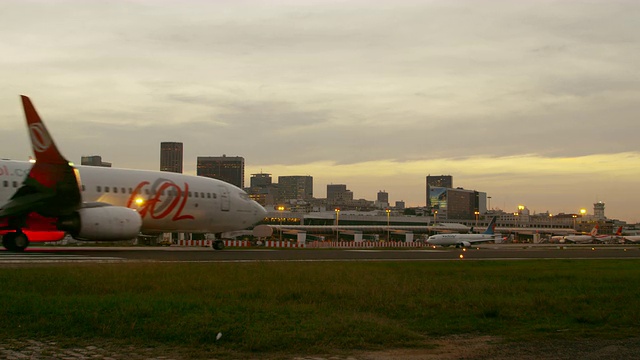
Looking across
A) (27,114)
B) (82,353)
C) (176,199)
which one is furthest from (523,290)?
(176,199)

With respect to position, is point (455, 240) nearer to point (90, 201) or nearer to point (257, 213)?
A: point (257, 213)

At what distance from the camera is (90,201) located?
102 feet

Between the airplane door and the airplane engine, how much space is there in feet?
31.7

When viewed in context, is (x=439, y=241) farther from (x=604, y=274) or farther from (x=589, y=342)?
(x=589, y=342)

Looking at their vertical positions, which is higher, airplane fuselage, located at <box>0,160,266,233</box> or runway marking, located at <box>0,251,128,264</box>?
airplane fuselage, located at <box>0,160,266,233</box>

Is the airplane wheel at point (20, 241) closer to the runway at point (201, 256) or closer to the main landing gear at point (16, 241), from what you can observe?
the main landing gear at point (16, 241)

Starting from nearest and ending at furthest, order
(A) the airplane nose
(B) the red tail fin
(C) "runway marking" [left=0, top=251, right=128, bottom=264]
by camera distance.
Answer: (C) "runway marking" [left=0, top=251, right=128, bottom=264] < (B) the red tail fin < (A) the airplane nose

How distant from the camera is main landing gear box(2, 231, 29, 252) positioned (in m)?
28.3

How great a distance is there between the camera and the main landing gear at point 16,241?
92.8 ft

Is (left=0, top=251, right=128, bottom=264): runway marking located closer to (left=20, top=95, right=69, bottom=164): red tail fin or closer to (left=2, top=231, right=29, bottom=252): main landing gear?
(left=20, top=95, right=69, bottom=164): red tail fin

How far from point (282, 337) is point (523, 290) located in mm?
8419

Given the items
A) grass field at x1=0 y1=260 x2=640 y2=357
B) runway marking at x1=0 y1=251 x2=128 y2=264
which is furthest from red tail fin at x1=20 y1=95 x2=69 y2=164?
grass field at x1=0 y1=260 x2=640 y2=357

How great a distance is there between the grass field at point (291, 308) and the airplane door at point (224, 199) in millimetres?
20104

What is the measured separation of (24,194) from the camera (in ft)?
90.1
